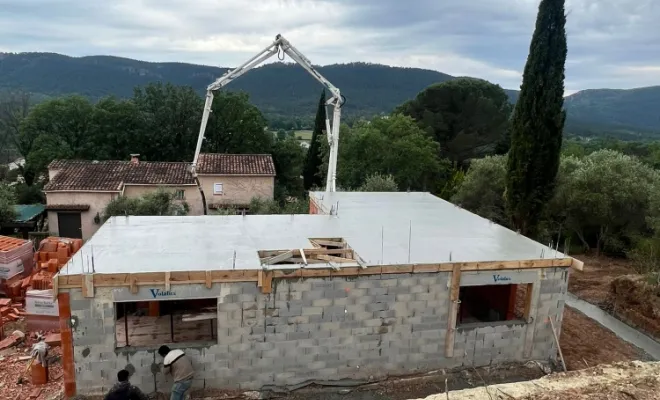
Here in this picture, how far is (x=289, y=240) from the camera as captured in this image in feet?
39.6

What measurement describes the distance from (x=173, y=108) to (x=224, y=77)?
2010 cm

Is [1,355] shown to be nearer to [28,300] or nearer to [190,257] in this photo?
[28,300]

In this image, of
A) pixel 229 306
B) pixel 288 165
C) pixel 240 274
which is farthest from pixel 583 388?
pixel 288 165

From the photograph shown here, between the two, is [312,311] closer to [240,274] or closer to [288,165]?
[240,274]

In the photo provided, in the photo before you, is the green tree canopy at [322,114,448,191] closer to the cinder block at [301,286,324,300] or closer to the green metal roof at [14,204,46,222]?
the green metal roof at [14,204,46,222]

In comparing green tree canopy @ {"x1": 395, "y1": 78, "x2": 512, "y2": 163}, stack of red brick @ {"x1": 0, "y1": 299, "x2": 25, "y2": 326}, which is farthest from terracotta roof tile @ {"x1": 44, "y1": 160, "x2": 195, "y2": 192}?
green tree canopy @ {"x1": 395, "y1": 78, "x2": 512, "y2": 163}

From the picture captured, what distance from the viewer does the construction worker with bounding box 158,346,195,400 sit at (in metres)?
8.84

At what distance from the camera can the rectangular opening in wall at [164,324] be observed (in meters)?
10.4

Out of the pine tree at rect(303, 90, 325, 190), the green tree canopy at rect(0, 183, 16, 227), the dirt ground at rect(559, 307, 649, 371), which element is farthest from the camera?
the pine tree at rect(303, 90, 325, 190)

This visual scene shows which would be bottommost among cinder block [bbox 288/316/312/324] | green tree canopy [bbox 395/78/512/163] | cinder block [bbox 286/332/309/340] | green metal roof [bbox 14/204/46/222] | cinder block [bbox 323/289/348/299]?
green metal roof [bbox 14/204/46/222]

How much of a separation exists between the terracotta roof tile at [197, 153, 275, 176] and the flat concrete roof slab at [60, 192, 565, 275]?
12.6 meters

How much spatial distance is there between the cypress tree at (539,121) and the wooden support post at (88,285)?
55.2 ft

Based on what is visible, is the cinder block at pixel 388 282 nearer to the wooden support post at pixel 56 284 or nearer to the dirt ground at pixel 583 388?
the dirt ground at pixel 583 388

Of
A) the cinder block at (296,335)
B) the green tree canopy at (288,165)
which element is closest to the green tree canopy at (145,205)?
the cinder block at (296,335)
